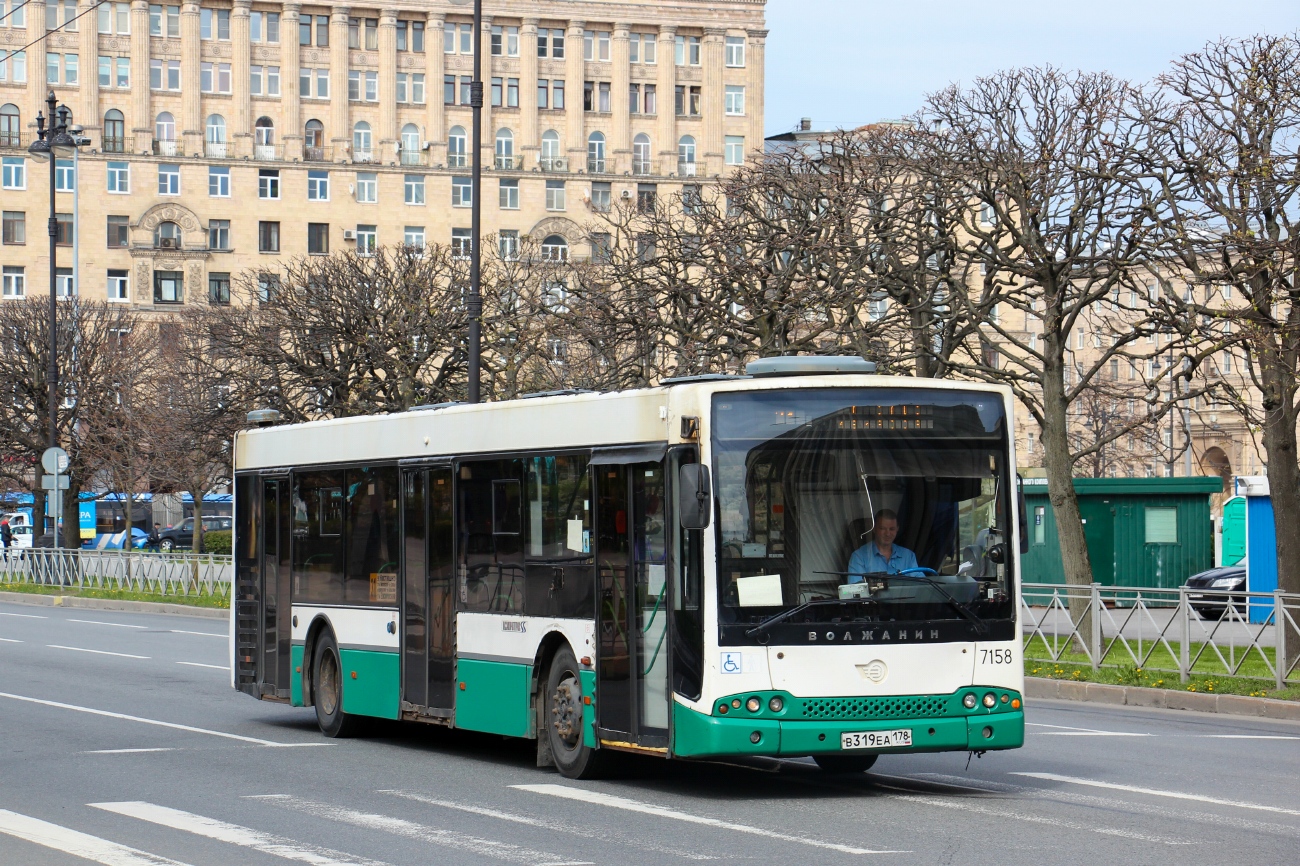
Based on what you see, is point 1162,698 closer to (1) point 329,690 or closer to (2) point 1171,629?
(2) point 1171,629

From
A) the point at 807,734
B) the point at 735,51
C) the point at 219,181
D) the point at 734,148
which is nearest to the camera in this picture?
the point at 807,734

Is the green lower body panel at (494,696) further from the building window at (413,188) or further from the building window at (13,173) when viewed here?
the building window at (13,173)

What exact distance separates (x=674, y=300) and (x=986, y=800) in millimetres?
20887

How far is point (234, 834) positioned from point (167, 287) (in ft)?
304

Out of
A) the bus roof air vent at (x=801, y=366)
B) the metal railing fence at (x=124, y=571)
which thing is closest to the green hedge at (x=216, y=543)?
the metal railing fence at (x=124, y=571)

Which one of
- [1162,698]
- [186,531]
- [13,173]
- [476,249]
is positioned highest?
[13,173]

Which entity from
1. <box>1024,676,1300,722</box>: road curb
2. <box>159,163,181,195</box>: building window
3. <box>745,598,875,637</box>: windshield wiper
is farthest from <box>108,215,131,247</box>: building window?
<box>745,598,875,637</box>: windshield wiper

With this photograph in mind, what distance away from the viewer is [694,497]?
35.4 ft

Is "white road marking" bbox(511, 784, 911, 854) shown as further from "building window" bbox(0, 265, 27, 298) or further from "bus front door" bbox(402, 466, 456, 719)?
"building window" bbox(0, 265, 27, 298)

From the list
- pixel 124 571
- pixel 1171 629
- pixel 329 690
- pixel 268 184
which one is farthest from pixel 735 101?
pixel 329 690

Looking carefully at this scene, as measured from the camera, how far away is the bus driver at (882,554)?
11.2m

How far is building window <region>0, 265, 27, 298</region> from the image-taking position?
323ft

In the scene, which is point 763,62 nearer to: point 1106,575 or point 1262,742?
point 1106,575

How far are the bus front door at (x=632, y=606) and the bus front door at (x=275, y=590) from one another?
5.69 metres
